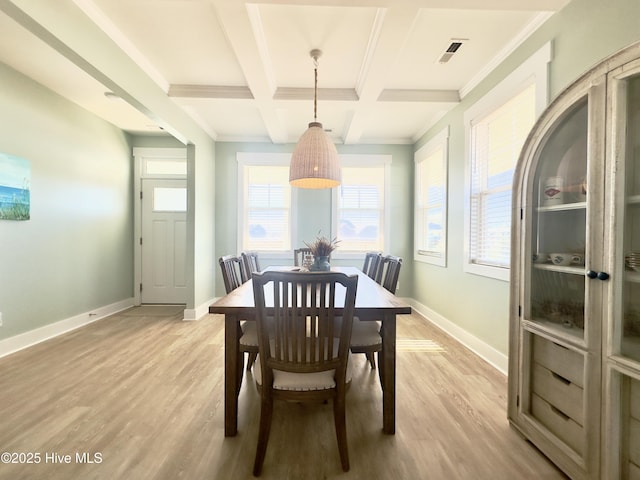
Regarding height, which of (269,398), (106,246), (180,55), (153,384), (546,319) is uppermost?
(180,55)

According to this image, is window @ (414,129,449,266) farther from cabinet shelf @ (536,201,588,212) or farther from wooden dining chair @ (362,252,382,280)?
cabinet shelf @ (536,201,588,212)

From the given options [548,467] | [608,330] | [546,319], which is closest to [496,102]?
[546,319]

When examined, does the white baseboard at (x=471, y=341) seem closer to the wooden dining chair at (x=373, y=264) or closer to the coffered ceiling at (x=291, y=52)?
the wooden dining chair at (x=373, y=264)

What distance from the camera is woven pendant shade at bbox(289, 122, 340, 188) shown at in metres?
2.42

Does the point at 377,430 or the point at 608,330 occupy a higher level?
the point at 608,330

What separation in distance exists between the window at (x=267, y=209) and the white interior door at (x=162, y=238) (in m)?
1.03

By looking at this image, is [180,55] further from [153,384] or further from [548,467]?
[548,467]

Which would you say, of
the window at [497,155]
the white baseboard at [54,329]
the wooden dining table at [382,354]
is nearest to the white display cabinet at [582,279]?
the wooden dining table at [382,354]

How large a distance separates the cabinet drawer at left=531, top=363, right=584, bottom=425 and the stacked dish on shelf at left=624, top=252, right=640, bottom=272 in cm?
60

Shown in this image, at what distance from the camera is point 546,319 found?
1633mm

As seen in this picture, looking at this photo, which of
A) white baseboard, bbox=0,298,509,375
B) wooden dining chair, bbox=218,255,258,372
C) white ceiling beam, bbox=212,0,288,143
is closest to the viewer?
wooden dining chair, bbox=218,255,258,372

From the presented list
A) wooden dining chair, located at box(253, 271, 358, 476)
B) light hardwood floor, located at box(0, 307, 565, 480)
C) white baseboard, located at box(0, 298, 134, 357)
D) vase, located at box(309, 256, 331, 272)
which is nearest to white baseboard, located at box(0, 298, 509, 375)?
white baseboard, located at box(0, 298, 134, 357)

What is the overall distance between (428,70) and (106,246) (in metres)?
4.65

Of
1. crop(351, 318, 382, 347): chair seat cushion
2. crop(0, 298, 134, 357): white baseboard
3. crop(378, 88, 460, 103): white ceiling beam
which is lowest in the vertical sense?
crop(0, 298, 134, 357): white baseboard
